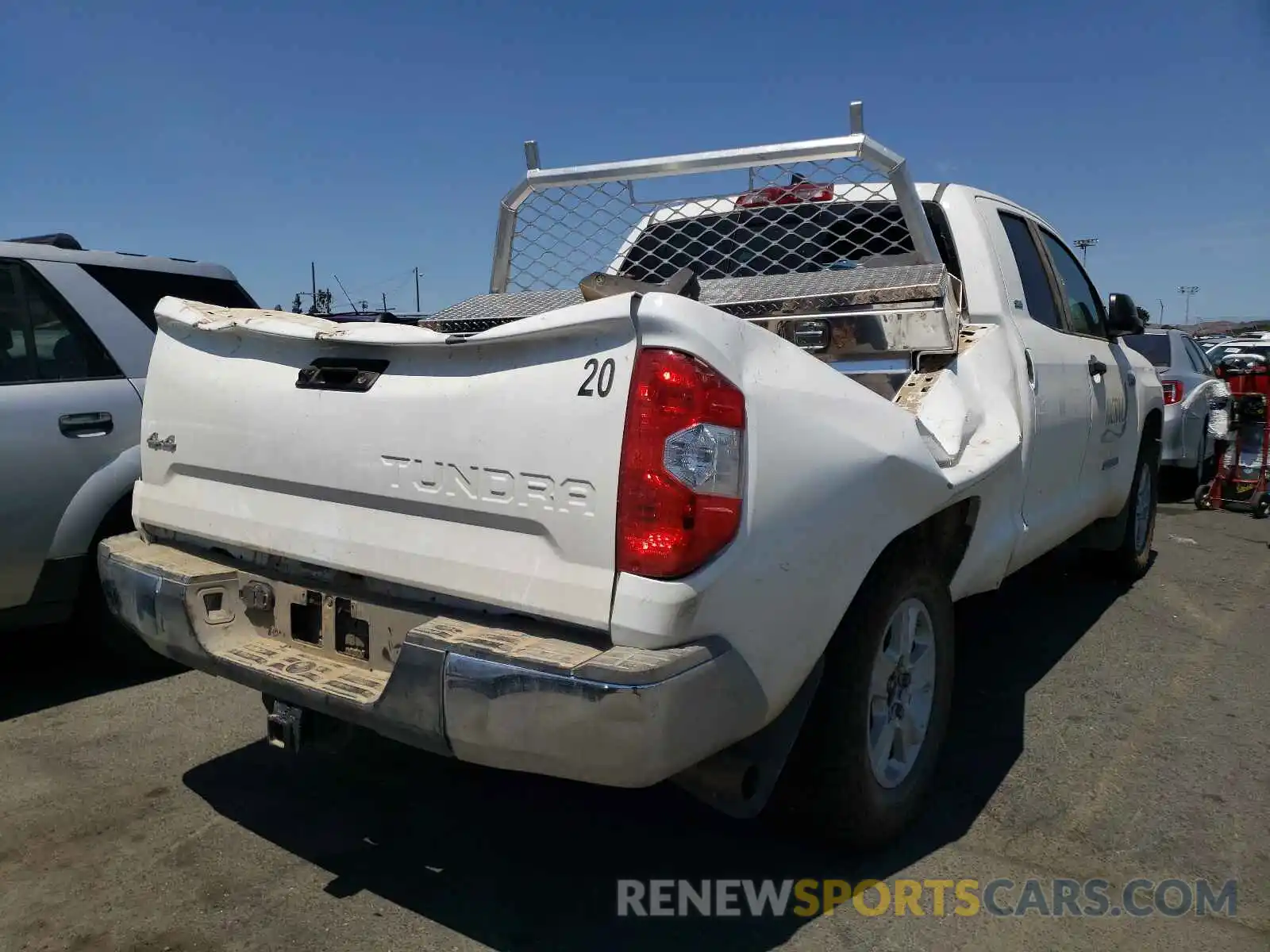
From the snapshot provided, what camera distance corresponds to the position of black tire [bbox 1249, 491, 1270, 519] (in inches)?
363

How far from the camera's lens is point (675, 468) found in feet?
6.91

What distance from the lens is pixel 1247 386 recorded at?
400 inches

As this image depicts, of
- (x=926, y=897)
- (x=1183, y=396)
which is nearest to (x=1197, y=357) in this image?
(x=1183, y=396)

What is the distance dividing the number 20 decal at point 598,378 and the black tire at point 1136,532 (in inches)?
176

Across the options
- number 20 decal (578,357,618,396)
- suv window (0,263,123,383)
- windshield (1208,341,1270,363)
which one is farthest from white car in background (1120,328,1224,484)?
windshield (1208,341,1270,363)

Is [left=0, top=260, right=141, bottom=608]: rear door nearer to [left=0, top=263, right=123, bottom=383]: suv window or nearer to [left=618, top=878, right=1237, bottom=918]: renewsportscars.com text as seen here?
[left=0, top=263, right=123, bottom=383]: suv window

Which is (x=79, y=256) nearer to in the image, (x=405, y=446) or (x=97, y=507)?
(x=97, y=507)

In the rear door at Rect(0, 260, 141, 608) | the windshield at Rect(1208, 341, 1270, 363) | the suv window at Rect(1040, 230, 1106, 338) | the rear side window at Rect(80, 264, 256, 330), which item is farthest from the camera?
the windshield at Rect(1208, 341, 1270, 363)

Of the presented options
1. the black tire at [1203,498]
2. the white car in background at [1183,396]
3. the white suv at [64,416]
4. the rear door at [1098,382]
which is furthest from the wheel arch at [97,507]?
the black tire at [1203,498]

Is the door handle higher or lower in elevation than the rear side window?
lower

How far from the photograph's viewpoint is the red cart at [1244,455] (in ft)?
31.1

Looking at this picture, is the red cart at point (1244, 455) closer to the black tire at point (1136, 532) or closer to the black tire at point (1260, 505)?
the black tire at point (1260, 505)

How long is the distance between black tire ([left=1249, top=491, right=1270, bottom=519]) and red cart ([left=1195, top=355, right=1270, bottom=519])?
Result: 1 cm

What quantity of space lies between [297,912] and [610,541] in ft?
4.64
